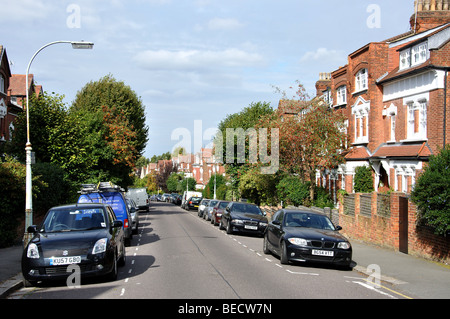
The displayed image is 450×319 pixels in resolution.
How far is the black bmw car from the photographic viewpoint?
9.45 meters

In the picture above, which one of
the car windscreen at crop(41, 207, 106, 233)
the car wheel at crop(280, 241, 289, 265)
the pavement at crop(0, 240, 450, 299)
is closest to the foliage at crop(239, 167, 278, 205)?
the pavement at crop(0, 240, 450, 299)

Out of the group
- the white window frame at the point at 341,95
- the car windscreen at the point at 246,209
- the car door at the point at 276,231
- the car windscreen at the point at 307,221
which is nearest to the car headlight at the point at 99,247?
the car door at the point at 276,231

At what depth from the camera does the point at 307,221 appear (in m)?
14.1

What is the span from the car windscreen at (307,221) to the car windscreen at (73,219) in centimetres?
547

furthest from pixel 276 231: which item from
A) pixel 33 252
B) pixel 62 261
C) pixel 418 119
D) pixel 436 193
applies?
pixel 418 119

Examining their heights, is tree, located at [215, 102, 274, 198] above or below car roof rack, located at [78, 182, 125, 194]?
above

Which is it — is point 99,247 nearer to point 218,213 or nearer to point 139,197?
point 218,213

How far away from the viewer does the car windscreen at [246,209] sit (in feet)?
76.3

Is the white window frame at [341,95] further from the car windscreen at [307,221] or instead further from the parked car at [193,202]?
the parked car at [193,202]

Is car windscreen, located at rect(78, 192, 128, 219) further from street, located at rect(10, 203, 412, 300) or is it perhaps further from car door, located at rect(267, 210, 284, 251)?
car door, located at rect(267, 210, 284, 251)

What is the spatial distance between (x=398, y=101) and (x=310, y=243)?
14243mm

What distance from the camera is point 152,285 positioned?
9609 millimetres

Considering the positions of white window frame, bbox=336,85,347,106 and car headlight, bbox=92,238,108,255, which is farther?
white window frame, bbox=336,85,347,106
